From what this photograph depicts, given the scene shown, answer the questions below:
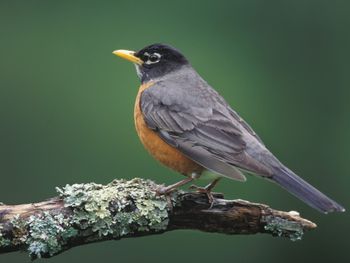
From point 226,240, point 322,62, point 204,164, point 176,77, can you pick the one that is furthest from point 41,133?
point 322,62

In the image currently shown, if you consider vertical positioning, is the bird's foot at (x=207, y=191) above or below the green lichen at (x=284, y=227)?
above

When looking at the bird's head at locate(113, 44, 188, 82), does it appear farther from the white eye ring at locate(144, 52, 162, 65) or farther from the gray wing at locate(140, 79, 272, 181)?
the gray wing at locate(140, 79, 272, 181)


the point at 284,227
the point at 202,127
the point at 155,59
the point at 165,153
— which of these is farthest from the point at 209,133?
the point at 155,59

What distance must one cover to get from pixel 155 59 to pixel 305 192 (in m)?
2.25

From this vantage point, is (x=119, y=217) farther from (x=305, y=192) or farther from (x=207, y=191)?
(x=305, y=192)

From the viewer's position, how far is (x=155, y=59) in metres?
6.95

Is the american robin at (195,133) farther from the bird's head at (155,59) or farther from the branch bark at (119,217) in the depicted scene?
the branch bark at (119,217)

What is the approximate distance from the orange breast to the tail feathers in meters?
0.61

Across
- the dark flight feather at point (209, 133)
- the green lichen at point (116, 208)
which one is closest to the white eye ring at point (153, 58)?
the dark flight feather at point (209, 133)

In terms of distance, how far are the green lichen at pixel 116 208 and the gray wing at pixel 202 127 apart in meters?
0.49

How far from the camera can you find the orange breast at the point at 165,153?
5699mm

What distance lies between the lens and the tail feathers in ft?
16.7

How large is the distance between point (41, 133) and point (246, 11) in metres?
2.43

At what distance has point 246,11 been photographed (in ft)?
26.9
